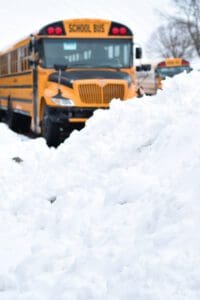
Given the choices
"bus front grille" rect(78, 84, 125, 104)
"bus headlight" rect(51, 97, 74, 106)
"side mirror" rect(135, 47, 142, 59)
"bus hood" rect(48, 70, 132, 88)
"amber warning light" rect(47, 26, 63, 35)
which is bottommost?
"bus headlight" rect(51, 97, 74, 106)

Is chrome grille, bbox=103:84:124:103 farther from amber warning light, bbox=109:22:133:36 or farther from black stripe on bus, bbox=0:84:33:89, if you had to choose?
black stripe on bus, bbox=0:84:33:89

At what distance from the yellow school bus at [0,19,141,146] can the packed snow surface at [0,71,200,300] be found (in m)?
4.84

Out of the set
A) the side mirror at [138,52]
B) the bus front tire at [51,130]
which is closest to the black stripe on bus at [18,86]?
the bus front tire at [51,130]

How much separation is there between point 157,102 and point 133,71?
272 inches

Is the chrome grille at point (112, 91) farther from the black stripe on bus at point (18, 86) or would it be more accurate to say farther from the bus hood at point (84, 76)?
the black stripe on bus at point (18, 86)

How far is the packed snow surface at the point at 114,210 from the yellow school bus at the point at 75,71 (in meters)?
4.84

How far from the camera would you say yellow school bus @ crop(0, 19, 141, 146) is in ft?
45.2

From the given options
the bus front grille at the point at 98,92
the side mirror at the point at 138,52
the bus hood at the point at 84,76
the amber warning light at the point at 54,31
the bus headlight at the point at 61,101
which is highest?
the amber warning light at the point at 54,31

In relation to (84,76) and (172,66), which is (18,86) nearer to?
(84,76)

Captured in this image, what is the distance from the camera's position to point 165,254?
4.41m

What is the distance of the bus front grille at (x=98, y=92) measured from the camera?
1388 cm

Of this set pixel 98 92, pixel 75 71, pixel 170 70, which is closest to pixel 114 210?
pixel 98 92

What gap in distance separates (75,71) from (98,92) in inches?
30.6

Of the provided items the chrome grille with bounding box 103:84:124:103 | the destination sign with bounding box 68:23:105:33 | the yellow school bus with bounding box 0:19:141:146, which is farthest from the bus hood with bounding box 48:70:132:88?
the destination sign with bounding box 68:23:105:33
